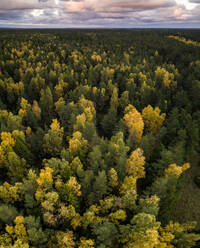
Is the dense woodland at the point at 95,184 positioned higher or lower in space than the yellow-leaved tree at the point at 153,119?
lower

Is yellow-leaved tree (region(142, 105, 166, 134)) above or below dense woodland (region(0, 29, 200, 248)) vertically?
above

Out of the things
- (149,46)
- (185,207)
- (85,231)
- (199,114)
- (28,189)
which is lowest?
(185,207)

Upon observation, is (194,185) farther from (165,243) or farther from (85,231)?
(85,231)

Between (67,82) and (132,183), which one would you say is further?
(67,82)

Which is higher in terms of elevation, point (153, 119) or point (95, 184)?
point (153, 119)

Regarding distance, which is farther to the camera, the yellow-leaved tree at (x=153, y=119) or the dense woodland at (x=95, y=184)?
the yellow-leaved tree at (x=153, y=119)

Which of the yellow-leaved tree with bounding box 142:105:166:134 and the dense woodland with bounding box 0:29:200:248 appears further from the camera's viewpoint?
the yellow-leaved tree with bounding box 142:105:166:134

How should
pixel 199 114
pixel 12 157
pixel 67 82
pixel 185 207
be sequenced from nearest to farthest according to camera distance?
pixel 12 157 < pixel 185 207 < pixel 199 114 < pixel 67 82

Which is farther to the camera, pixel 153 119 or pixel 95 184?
pixel 153 119

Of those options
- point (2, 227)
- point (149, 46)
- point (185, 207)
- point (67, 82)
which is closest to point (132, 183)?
point (185, 207)

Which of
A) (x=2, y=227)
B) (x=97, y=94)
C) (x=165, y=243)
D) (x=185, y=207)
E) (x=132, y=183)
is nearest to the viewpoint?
(x=165, y=243)

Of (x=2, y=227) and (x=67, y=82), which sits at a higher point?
(x=67, y=82)
